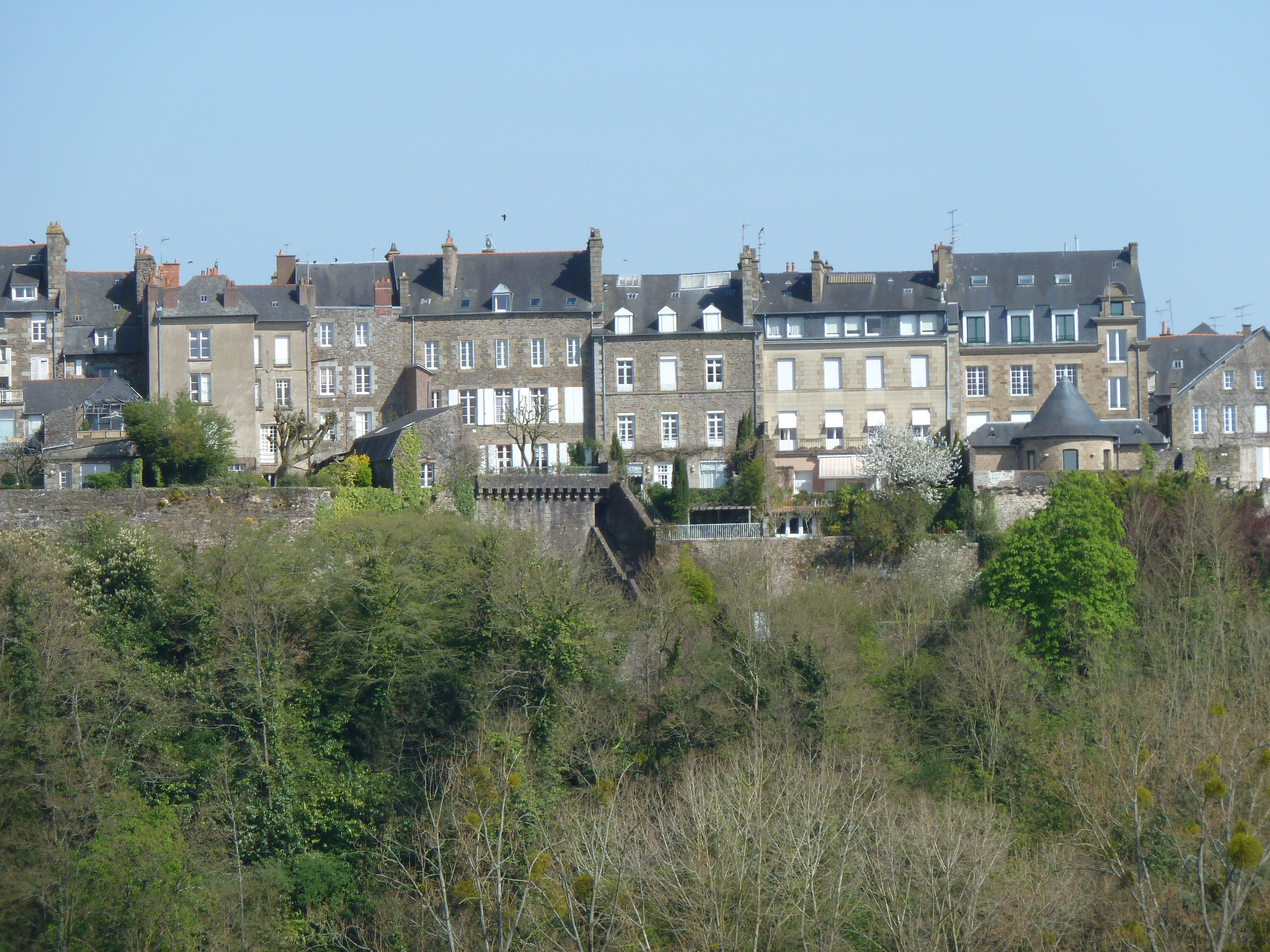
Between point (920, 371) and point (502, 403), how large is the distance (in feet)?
37.8

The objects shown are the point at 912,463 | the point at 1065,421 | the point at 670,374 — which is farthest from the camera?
the point at 670,374

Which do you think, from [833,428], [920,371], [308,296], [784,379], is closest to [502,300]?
[308,296]

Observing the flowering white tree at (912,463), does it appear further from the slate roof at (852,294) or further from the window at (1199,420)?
the window at (1199,420)

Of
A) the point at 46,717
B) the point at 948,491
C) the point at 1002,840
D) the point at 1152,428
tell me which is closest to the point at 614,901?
the point at 1002,840

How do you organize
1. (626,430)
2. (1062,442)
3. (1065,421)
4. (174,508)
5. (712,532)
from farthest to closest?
1. (626,430)
2. (1065,421)
3. (1062,442)
4. (712,532)
5. (174,508)

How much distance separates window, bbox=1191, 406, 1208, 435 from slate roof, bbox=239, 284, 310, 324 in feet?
82.0

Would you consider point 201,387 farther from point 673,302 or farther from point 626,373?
point 673,302

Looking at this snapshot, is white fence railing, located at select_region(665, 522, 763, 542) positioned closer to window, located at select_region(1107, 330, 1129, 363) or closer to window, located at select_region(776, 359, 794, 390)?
window, located at select_region(776, 359, 794, 390)

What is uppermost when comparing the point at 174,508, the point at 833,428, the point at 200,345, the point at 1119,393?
the point at 200,345

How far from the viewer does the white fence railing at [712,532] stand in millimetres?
37688

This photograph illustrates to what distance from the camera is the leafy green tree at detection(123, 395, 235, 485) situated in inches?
1437

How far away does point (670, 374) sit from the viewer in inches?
1737

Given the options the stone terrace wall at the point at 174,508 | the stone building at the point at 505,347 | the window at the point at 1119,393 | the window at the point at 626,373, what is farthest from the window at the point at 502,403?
the window at the point at 1119,393

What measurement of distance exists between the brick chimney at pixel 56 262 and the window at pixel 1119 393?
30.0 m
